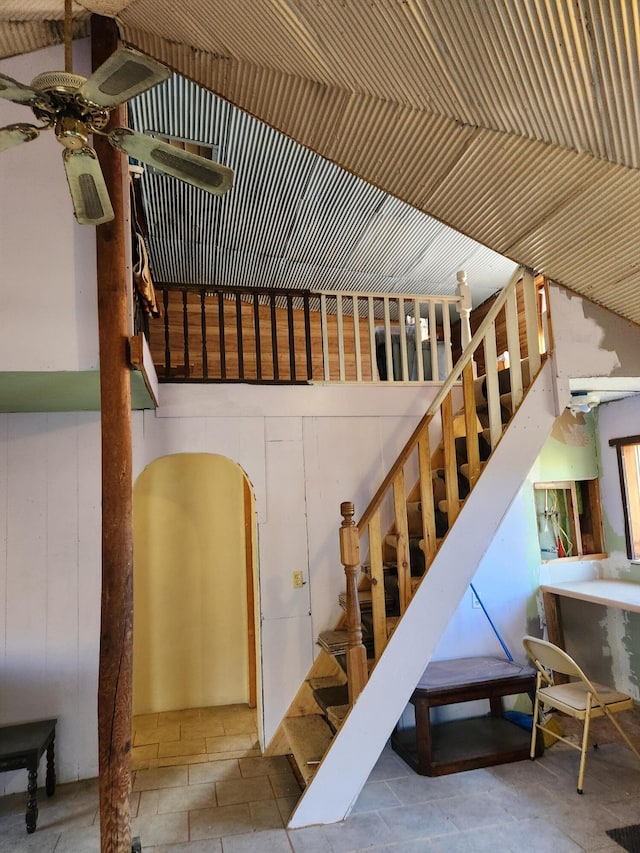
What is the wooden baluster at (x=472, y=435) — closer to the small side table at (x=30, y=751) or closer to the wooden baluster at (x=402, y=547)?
the wooden baluster at (x=402, y=547)

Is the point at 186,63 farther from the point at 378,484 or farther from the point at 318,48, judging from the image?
the point at 378,484

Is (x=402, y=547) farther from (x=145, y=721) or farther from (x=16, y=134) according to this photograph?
(x=145, y=721)

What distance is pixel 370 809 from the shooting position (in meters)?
3.45

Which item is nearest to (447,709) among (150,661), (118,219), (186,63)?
(150,661)

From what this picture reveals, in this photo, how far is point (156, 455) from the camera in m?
4.32

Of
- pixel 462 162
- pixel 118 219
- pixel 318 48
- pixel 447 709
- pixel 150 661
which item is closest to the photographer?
pixel 318 48

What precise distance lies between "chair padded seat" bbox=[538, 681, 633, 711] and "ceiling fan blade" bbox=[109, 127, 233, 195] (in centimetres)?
351

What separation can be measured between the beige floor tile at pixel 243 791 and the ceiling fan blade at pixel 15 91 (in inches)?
146

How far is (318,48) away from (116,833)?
3854 millimetres

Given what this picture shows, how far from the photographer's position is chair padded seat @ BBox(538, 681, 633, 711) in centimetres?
361

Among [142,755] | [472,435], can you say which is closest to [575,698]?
[472,435]

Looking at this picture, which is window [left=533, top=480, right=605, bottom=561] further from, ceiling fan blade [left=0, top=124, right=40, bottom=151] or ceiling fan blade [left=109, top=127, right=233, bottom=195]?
ceiling fan blade [left=0, top=124, right=40, bottom=151]

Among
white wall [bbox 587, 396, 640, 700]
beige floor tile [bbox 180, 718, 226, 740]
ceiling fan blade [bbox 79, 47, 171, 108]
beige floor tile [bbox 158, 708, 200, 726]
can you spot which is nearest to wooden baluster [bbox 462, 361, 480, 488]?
white wall [bbox 587, 396, 640, 700]

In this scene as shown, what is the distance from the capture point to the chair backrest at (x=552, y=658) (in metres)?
3.59
